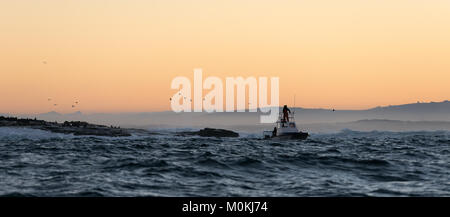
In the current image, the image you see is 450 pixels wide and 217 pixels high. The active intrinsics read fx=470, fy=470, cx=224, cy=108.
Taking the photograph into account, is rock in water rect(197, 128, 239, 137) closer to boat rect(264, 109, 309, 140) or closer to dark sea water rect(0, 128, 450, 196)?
boat rect(264, 109, 309, 140)

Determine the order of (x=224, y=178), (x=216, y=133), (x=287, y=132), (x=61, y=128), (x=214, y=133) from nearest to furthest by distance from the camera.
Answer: (x=224, y=178) → (x=287, y=132) → (x=61, y=128) → (x=216, y=133) → (x=214, y=133)

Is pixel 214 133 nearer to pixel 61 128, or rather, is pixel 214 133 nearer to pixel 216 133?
pixel 216 133

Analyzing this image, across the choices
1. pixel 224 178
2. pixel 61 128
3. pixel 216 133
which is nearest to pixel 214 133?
pixel 216 133

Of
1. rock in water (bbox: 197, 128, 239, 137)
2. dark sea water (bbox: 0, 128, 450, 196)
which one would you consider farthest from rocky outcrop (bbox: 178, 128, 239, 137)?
dark sea water (bbox: 0, 128, 450, 196)

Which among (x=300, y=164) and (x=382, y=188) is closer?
(x=382, y=188)

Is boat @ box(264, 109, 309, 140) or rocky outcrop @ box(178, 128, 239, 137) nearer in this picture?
boat @ box(264, 109, 309, 140)

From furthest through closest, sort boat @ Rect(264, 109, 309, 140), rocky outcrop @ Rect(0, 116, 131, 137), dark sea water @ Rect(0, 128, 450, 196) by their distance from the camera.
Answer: rocky outcrop @ Rect(0, 116, 131, 137) < boat @ Rect(264, 109, 309, 140) < dark sea water @ Rect(0, 128, 450, 196)

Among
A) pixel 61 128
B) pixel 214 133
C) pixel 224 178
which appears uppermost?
pixel 61 128

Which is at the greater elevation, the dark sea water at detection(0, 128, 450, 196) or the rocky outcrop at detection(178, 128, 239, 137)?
the dark sea water at detection(0, 128, 450, 196)
